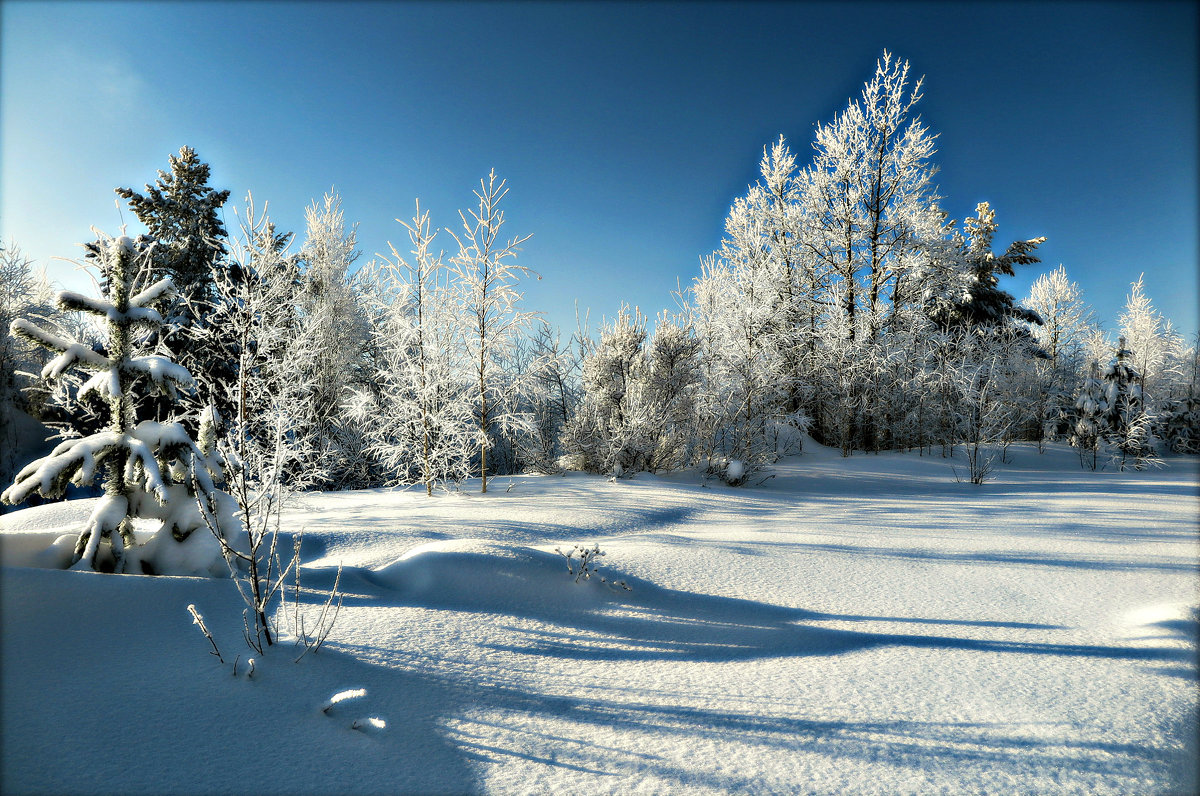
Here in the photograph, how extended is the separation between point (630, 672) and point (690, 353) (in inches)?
347

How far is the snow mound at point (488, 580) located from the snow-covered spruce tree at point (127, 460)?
148 cm

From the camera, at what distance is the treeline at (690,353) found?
30.2 feet

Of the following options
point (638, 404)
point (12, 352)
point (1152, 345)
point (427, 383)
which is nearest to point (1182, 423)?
point (1152, 345)

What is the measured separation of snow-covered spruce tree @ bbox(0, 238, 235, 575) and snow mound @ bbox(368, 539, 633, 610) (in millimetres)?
1482

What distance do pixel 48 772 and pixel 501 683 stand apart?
1.69 meters

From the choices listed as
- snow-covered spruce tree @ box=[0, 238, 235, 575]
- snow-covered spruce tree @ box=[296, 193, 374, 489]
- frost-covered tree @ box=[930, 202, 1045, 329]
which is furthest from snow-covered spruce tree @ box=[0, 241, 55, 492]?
frost-covered tree @ box=[930, 202, 1045, 329]

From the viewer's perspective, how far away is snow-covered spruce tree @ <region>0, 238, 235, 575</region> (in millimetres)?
3662

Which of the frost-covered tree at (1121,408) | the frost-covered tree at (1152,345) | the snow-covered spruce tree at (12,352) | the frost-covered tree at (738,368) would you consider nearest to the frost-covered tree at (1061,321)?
the frost-covered tree at (1152,345)

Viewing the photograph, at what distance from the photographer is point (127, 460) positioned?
382 centimetres

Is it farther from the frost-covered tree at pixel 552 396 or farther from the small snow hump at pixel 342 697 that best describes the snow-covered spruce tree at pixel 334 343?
the small snow hump at pixel 342 697

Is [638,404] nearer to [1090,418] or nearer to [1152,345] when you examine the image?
[1090,418]

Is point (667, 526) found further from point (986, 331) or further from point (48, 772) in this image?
point (986, 331)

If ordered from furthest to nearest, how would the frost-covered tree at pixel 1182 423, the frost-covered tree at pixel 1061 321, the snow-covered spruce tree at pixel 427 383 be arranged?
1. the frost-covered tree at pixel 1061 321
2. the frost-covered tree at pixel 1182 423
3. the snow-covered spruce tree at pixel 427 383

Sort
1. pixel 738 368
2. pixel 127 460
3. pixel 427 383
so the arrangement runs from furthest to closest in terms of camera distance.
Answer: pixel 738 368
pixel 427 383
pixel 127 460
